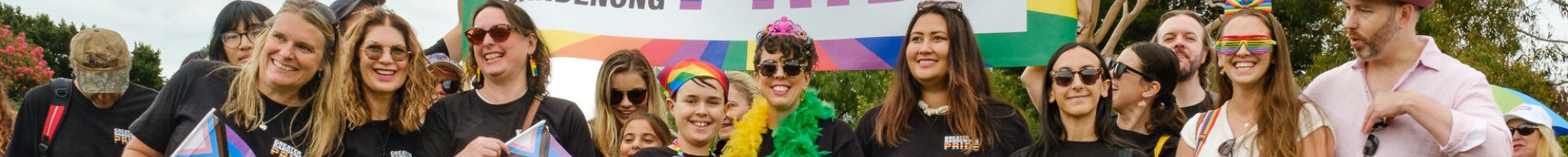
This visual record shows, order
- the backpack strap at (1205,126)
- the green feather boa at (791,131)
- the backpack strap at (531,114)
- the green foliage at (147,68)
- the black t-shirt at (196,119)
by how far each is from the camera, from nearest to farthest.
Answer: the black t-shirt at (196,119)
the backpack strap at (1205,126)
the green feather boa at (791,131)
the backpack strap at (531,114)
the green foliage at (147,68)

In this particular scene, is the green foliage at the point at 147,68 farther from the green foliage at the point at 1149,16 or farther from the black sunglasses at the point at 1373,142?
the black sunglasses at the point at 1373,142

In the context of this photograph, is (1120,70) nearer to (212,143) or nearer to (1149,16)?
(212,143)

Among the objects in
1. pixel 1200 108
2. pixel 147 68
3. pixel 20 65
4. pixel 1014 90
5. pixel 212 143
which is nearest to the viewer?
pixel 212 143

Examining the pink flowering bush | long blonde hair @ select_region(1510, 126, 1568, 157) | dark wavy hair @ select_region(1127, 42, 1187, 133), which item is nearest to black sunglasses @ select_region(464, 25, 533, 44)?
dark wavy hair @ select_region(1127, 42, 1187, 133)

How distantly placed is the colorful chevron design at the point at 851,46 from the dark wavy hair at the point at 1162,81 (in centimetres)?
71

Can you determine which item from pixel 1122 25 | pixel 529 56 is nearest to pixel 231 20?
pixel 529 56

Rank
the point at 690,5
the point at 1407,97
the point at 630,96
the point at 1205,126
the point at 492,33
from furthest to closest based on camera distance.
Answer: the point at 690,5 → the point at 630,96 → the point at 492,33 → the point at 1205,126 → the point at 1407,97

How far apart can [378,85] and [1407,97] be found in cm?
277

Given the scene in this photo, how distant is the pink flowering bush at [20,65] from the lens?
80.1 feet

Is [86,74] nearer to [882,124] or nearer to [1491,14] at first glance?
[882,124]

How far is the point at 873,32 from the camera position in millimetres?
6832

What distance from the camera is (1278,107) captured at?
467 centimetres

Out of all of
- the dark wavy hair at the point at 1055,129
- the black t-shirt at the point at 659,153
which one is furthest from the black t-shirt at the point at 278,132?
the dark wavy hair at the point at 1055,129

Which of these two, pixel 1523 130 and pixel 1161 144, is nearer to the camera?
pixel 1161 144
